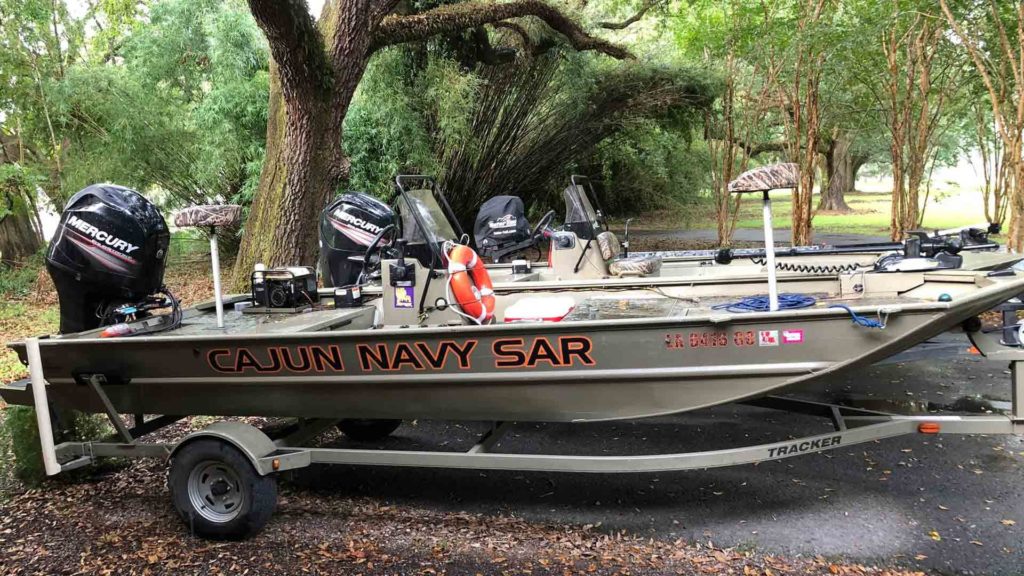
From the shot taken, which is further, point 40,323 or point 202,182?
point 202,182

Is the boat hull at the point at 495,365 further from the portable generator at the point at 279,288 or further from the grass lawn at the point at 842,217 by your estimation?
the grass lawn at the point at 842,217

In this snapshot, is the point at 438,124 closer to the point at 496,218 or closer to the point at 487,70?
the point at 487,70

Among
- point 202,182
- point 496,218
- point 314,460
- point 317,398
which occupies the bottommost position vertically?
point 314,460

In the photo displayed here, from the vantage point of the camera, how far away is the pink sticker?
3150 millimetres

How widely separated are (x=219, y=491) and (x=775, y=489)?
295 cm

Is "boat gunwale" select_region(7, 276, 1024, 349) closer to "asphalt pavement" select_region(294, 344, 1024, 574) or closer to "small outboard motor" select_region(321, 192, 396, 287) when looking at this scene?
"asphalt pavement" select_region(294, 344, 1024, 574)

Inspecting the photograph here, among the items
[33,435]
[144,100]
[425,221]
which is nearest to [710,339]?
[425,221]

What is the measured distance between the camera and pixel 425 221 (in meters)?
4.55

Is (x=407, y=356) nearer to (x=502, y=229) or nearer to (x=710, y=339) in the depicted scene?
(x=710, y=339)

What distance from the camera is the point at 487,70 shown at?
1173 cm

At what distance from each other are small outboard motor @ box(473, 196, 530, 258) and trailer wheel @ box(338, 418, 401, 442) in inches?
140

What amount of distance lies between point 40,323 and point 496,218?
19.5 feet

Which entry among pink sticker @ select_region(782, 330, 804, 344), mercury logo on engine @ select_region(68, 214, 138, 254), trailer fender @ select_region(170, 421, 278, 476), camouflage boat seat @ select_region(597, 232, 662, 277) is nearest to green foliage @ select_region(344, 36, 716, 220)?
camouflage boat seat @ select_region(597, 232, 662, 277)

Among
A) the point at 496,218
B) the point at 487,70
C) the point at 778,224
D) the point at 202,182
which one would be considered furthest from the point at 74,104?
the point at 778,224
